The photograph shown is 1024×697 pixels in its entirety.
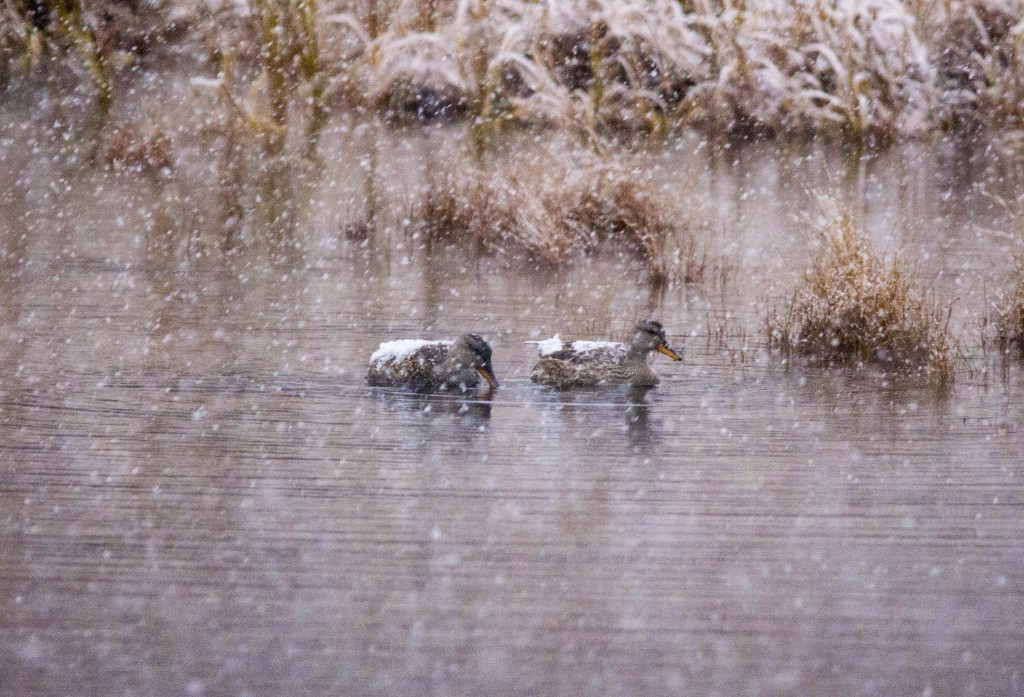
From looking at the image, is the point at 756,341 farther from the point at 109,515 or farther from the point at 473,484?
the point at 109,515

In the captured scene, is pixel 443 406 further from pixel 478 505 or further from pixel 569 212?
pixel 569 212

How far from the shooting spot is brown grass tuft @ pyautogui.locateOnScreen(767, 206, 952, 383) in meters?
11.2

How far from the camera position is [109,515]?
7.20m

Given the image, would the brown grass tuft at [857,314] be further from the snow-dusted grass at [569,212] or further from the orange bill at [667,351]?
the snow-dusted grass at [569,212]

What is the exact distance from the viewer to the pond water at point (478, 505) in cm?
564

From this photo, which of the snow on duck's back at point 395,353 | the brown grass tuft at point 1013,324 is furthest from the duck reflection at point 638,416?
the brown grass tuft at point 1013,324

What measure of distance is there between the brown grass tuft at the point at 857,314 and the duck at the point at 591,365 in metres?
1.51

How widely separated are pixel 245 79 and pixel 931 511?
27141mm

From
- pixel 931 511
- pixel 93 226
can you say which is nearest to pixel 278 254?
pixel 93 226

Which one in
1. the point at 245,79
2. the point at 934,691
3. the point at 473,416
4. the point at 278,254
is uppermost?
the point at 245,79

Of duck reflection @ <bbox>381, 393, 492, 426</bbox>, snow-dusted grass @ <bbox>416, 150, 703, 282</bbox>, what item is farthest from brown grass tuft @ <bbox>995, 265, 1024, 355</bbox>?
snow-dusted grass @ <bbox>416, 150, 703, 282</bbox>

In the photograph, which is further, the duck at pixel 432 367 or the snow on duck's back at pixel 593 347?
the snow on duck's back at pixel 593 347

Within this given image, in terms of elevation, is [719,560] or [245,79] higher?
[245,79]

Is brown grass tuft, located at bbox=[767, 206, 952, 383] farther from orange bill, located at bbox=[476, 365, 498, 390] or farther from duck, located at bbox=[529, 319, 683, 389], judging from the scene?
orange bill, located at bbox=[476, 365, 498, 390]
